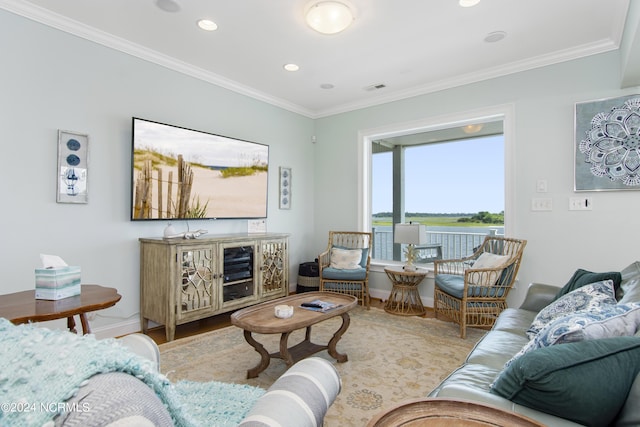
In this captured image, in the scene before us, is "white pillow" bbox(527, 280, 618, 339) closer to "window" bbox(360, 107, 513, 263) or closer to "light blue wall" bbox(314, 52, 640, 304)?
"light blue wall" bbox(314, 52, 640, 304)

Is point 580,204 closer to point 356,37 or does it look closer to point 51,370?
point 356,37

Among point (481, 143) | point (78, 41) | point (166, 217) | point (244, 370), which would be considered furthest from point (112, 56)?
point (481, 143)

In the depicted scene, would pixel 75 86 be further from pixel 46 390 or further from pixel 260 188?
pixel 46 390

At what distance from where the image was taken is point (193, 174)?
11.9 feet

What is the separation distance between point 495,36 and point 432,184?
237 cm

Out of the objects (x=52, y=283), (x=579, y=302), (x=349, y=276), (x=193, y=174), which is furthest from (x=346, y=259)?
(x=52, y=283)

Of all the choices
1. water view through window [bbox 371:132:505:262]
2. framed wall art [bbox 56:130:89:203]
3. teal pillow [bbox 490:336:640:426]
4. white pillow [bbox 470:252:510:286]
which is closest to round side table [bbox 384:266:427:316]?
white pillow [bbox 470:252:510:286]

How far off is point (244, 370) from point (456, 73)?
3.71 metres

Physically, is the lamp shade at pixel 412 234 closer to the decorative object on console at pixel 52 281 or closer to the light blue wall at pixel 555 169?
the light blue wall at pixel 555 169

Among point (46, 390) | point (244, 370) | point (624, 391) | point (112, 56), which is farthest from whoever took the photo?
point (112, 56)

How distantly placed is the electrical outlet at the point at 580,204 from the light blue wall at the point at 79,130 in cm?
372

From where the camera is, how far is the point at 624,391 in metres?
0.91

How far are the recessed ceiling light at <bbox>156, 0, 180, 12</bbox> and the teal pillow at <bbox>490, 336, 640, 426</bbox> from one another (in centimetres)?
309

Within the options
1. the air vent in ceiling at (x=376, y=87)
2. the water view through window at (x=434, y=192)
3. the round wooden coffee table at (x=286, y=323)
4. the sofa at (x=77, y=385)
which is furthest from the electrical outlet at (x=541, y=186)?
the sofa at (x=77, y=385)
